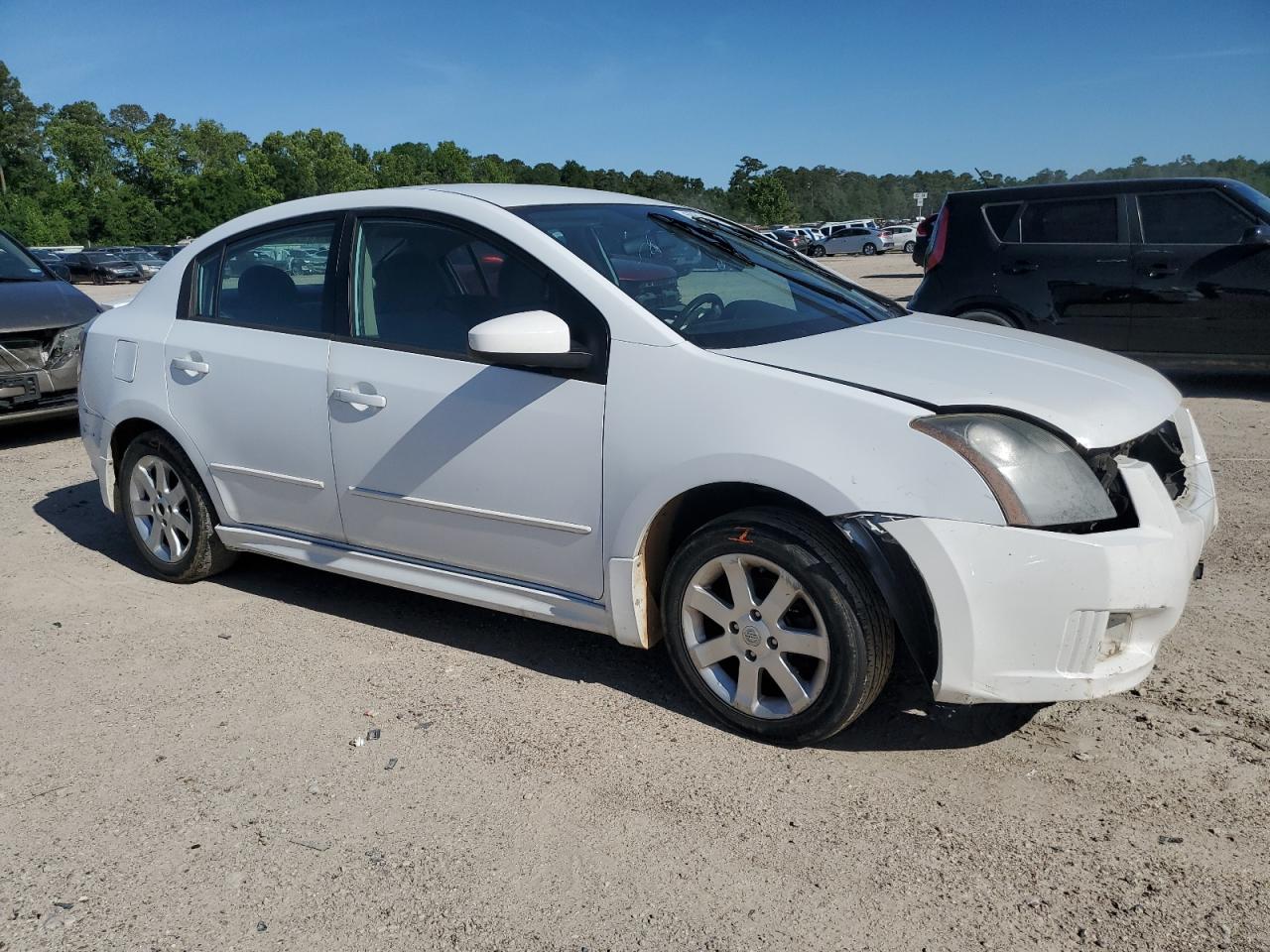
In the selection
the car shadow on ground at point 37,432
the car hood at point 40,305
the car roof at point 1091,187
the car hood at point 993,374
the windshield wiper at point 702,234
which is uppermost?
the car roof at point 1091,187

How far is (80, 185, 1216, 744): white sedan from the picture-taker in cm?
288

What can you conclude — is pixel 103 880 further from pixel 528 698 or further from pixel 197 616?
pixel 197 616

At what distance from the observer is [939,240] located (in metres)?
9.18

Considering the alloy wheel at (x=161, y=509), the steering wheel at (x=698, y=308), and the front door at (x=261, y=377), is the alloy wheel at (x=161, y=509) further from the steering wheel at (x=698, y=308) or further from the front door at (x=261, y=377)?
the steering wheel at (x=698, y=308)

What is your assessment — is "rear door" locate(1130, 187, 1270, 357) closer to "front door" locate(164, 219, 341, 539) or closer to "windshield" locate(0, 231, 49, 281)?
"front door" locate(164, 219, 341, 539)

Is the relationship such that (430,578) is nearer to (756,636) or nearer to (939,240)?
(756,636)

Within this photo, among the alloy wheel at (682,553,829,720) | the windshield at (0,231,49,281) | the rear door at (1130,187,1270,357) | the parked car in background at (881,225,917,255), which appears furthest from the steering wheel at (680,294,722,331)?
the parked car in background at (881,225,917,255)

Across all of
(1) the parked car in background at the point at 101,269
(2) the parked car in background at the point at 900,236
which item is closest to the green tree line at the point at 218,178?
(2) the parked car in background at the point at 900,236

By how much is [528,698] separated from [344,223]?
76.9 inches

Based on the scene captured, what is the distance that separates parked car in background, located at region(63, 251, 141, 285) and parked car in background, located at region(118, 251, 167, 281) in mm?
235

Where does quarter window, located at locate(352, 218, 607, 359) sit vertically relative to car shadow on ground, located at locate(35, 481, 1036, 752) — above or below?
Answer: above

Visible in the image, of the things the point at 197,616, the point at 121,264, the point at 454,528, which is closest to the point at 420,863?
the point at 454,528

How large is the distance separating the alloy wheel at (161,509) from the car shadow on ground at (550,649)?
25 centimetres

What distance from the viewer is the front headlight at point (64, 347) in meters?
8.02
